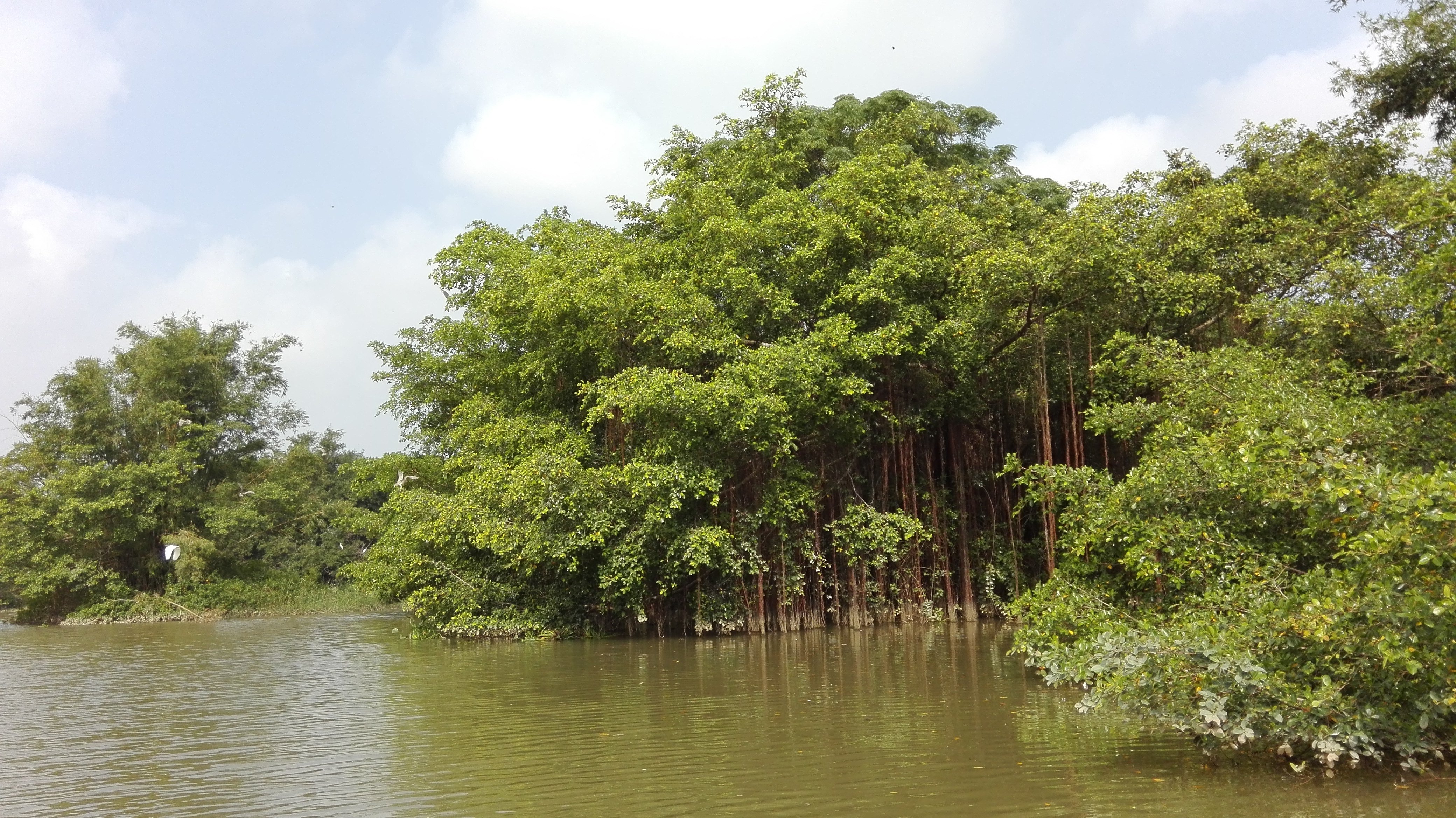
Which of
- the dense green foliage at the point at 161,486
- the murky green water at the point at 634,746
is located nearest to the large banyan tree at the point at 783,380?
the murky green water at the point at 634,746

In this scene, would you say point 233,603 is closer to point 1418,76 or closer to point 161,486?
point 161,486

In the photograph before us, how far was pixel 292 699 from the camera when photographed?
13.0 metres

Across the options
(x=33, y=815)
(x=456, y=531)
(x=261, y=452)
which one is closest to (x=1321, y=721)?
(x=33, y=815)

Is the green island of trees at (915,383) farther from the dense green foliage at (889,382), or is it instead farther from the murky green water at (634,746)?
the murky green water at (634,746)

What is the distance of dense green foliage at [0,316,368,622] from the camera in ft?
116

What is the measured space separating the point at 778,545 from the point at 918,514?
128 inches

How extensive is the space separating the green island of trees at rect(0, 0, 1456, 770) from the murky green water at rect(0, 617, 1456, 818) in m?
1.49

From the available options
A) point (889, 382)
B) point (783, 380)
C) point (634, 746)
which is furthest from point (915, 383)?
point (634, 746)

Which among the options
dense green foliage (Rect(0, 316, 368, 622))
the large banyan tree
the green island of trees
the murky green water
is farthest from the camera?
dense green foliage (Rect(0, 316, 368, 622))

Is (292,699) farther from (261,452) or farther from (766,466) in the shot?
(261,452)

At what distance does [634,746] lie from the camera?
8.97m

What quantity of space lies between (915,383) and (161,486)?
1126 inches

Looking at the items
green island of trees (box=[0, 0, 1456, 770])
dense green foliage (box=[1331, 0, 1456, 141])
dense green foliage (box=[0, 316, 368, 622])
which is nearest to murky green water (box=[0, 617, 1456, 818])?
green island of trees (box=[0, 0, 1456, 770])

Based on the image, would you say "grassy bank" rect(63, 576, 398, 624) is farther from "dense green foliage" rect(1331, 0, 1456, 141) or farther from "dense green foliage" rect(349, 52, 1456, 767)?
"dense green foliage" rect(1331, 0, 1456, 141)
